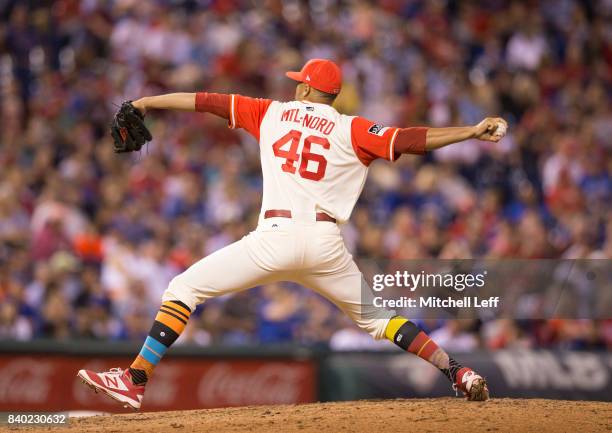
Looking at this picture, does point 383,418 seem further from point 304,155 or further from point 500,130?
point 500,130

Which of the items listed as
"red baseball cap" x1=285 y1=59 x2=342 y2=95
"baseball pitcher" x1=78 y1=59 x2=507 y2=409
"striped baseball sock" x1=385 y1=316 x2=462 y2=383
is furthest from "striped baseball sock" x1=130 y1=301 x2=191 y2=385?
"red baseball cap" x1=285 y1=59 x2=342 y2=95

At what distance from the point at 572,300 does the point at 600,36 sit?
20.3 ft

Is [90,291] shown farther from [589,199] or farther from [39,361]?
[589,199]

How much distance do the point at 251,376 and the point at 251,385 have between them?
8 cm

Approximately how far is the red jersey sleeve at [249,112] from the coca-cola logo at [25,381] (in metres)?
4.08

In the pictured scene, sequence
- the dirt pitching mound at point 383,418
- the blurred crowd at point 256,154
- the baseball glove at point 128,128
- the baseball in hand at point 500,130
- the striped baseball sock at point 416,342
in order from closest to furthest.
Result: the baseball in hand at point 500,130
the dirt pitching mound at point 383,418
the baseball glove at point 128,128
the striped baseball sock at point 416,342
the blurred crowd at point 256,154

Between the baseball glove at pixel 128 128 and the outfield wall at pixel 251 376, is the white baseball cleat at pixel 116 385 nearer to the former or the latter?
the baseball glove at pixel 128 128

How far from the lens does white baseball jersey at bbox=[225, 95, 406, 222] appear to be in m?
6.24

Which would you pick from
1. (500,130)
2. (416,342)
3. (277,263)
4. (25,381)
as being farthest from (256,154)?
(500,130)

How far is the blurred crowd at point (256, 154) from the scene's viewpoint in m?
10.4

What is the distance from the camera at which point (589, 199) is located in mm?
11914

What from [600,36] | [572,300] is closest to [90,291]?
[572,300]

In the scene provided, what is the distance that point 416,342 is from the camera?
6.56 m

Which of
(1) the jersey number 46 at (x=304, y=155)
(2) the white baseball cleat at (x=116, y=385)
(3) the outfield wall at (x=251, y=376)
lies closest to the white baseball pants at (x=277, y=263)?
(1) the jersey number 46 at (x=304, y=155)
